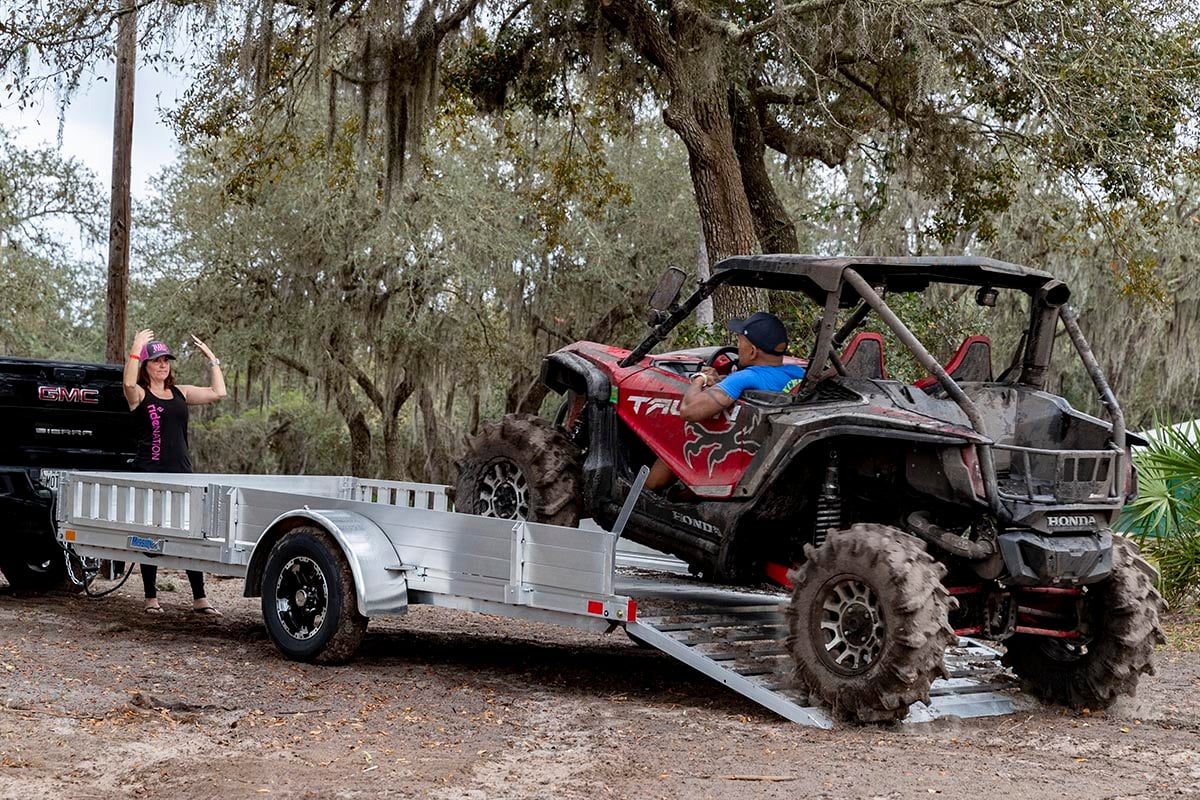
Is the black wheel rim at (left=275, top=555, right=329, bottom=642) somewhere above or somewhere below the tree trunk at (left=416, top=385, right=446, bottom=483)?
below

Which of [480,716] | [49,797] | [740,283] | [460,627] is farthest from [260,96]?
[49,797]

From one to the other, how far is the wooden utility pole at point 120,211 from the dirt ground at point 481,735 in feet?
27.6

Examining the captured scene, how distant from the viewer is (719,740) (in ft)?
19.4

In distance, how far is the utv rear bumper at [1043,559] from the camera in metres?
6.16

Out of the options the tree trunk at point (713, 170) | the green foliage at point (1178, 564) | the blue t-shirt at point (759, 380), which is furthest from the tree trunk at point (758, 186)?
the blue t-shirt at point (759, 380)

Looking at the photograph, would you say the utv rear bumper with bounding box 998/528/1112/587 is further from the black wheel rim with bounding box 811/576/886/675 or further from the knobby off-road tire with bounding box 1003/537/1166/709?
the black wheel rim with bounding box 811/576/886/675

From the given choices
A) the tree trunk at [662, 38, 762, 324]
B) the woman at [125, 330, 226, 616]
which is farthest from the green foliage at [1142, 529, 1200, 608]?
the woman at [125, 330, 226, 616]

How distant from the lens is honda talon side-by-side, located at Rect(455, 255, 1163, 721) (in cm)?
616

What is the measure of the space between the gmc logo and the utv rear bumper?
6.96 meters

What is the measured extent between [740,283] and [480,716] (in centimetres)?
264

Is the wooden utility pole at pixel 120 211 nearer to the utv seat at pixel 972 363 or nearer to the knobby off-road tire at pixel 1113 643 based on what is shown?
the utv seat at pixel 972 363

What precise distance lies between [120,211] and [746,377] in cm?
1144

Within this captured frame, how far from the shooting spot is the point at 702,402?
686 cm

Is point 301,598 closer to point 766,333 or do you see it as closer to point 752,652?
point 752,652
